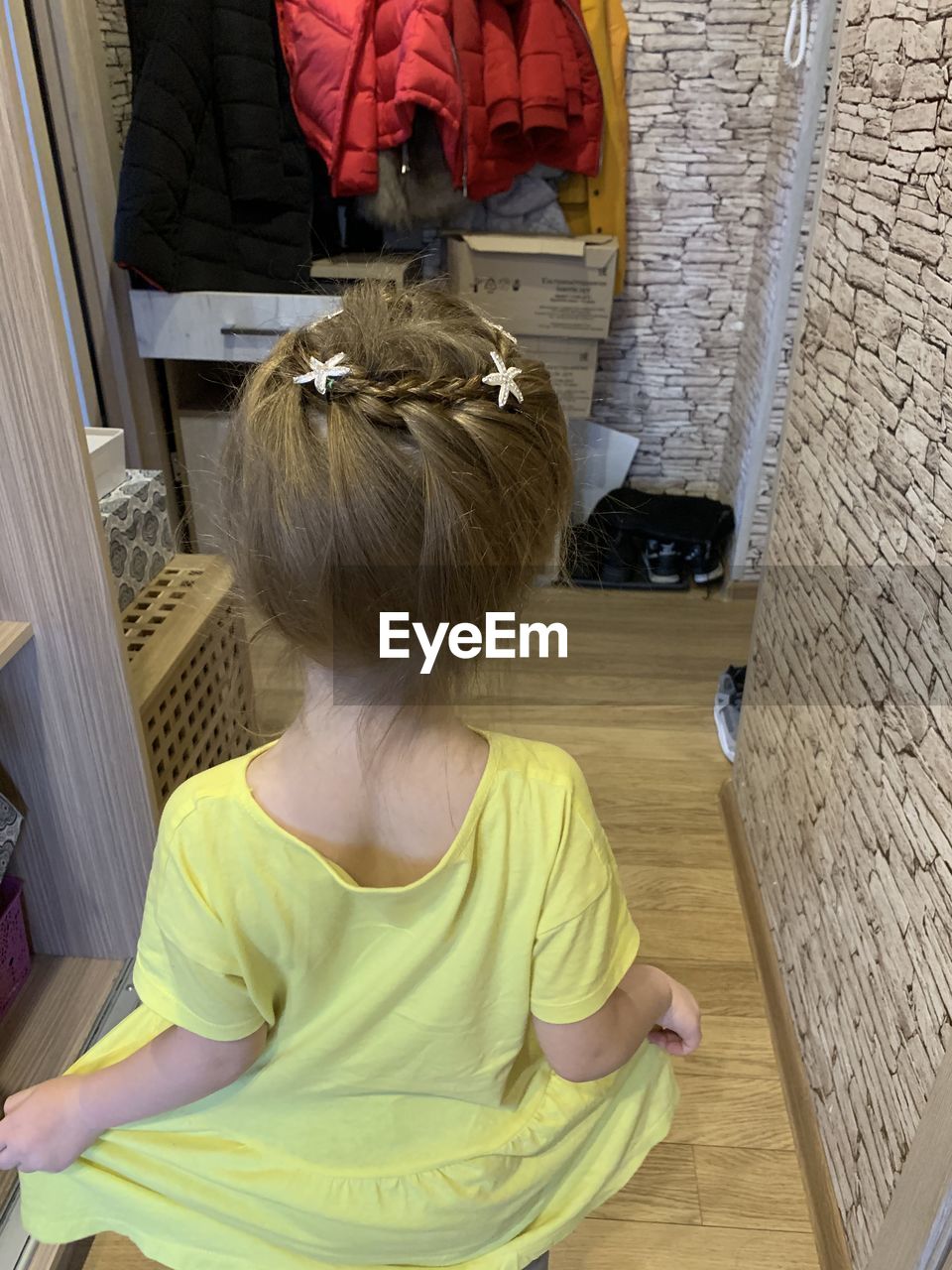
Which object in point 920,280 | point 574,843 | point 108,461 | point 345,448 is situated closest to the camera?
point 345,448

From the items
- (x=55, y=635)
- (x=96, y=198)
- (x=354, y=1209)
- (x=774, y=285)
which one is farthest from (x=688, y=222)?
(x=354, y=1209)

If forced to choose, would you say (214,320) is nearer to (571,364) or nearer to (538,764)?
(571,364)

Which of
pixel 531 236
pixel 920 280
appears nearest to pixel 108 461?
pixel 920 280

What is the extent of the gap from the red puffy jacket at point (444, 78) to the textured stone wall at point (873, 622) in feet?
3.53

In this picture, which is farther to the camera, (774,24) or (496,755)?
(774,24)

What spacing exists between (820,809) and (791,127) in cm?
173

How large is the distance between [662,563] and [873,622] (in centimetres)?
153

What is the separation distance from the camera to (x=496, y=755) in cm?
62

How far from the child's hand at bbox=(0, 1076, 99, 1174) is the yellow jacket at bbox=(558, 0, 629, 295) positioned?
236 centimetres

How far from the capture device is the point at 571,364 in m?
2.43

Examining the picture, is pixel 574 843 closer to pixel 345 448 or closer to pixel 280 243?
pixel 345 448

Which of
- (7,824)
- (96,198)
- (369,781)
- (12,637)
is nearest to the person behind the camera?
(369,781)

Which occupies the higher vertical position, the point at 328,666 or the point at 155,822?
the point at 328,666

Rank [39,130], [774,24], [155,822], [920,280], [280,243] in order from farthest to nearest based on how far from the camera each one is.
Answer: [774,24]
[280,243]
[39,130]
[155,822]
[920,280]
